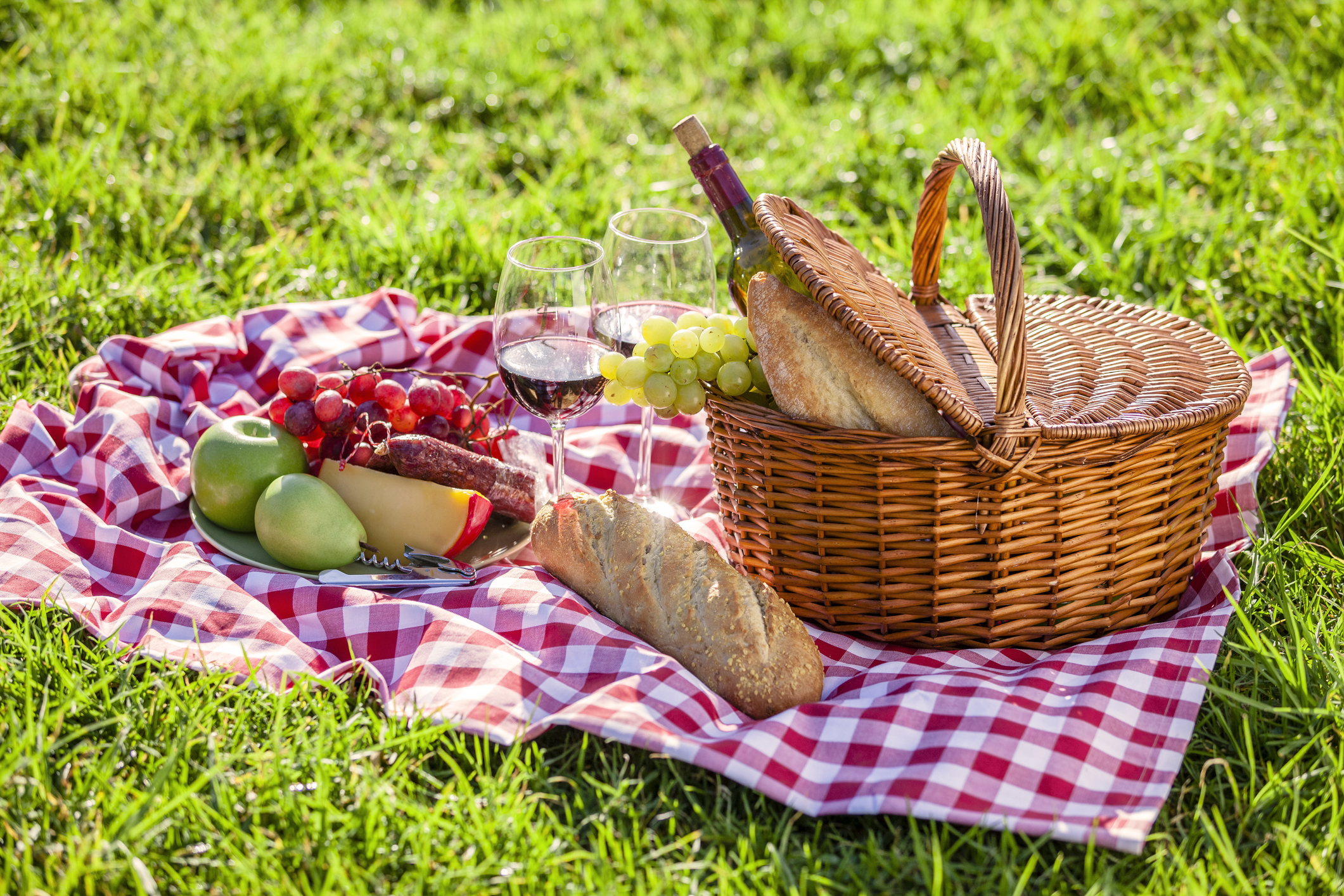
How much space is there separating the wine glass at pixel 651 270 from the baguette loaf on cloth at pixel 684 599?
18 cm

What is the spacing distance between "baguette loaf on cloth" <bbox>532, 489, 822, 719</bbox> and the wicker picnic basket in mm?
184

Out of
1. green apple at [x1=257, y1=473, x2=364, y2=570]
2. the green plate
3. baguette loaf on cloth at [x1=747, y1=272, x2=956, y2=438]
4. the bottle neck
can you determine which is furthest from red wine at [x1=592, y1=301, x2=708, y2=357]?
green apple at [x1=257, y1=473, x2=364, y2=570]

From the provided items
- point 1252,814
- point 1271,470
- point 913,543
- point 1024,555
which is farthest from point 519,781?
point 1271,470

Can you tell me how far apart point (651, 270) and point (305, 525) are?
2.99ft

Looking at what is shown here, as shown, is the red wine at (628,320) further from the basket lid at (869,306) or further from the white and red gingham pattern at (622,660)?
the white and red gingham pattern at (622,660)

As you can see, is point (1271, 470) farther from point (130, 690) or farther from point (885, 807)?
point (130, 690)

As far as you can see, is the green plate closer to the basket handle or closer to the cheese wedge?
the cheese wedge

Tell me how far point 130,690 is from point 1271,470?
266cm

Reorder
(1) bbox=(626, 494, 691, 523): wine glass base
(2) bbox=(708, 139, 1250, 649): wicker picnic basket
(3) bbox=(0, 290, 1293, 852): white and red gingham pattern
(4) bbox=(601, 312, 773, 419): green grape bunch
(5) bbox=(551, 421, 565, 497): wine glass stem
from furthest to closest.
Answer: (1) bbox=(626, 494, 691, 523): wine glass base → (5) bbox=(551, 421, 565, 497): wine glass stem → (4) bbox=(601, 312, 773, 419): green grape bunch → (2) bbox=(708, 139, 1250, 649): wicker picnic basket → (3) bbox=(0, 290, 1293, 852): white and red gingham pattern

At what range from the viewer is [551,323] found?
2213mm

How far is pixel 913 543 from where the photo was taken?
206 cm

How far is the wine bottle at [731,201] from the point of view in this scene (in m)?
2.27

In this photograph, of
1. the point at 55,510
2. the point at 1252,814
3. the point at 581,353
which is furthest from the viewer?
the point at 55,510

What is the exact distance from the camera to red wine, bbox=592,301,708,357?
2303mm
